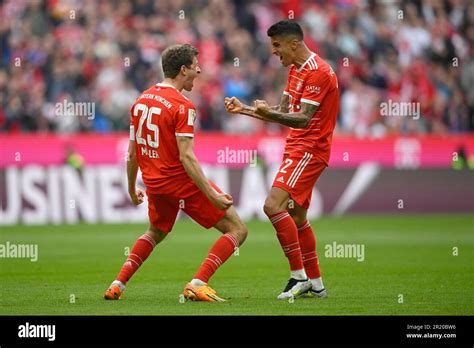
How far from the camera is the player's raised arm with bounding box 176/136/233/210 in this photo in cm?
1093

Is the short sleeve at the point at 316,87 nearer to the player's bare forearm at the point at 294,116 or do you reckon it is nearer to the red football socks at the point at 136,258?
the player's bare forearm at the point at 294,116

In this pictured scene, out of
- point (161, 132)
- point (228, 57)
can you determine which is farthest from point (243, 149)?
point (161, 132)

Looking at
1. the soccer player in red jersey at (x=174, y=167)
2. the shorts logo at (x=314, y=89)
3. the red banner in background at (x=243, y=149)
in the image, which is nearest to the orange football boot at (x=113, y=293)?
the soccer player in red jersey at (x=174, y=167)

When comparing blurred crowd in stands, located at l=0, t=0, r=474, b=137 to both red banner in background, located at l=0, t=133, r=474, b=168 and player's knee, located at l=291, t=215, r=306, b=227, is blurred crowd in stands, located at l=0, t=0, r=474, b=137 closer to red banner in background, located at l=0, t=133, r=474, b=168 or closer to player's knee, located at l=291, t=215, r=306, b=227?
red banner in background, located at l=0, t=133, r=474, b=168

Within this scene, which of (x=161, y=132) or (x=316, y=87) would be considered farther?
(x=316, y=87)

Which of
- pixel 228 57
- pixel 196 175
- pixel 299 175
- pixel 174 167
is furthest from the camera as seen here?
pixel 228 57

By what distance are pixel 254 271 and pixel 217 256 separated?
146 inches

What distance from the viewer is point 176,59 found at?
37.1 feet

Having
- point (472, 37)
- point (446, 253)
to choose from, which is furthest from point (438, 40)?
point (446, 253)

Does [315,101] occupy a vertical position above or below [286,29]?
below

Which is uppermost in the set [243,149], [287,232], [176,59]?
[176,59]

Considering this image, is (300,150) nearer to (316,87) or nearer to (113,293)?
(316,87)

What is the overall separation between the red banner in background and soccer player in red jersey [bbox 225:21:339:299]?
11394mm
